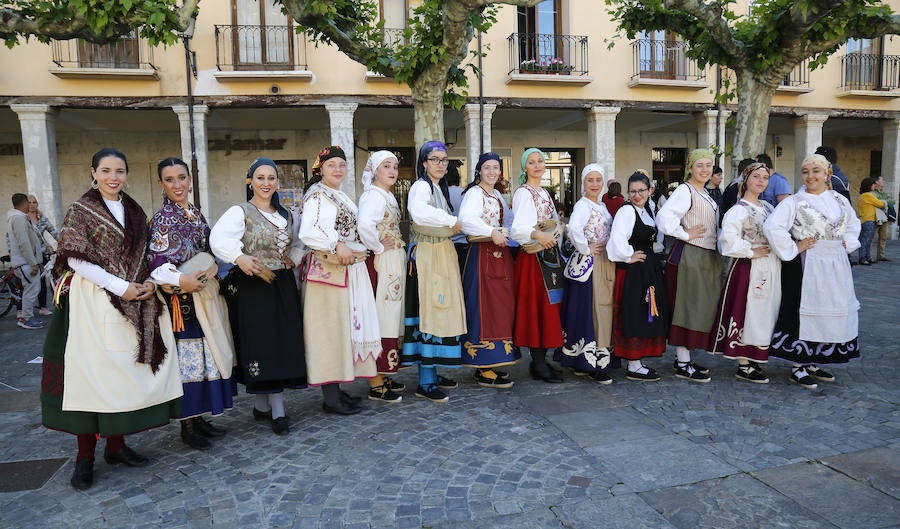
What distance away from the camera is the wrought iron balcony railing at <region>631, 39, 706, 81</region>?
14.2m

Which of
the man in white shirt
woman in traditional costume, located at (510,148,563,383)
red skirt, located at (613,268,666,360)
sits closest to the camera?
woman in traditional costume, located at (510,148,563,383)

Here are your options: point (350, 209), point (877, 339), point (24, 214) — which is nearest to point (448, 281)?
point (350, 209)

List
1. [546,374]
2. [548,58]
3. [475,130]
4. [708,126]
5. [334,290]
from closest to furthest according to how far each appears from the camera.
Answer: [334,290]
[546,374]
[475,130]
[548,58]
[708,126]

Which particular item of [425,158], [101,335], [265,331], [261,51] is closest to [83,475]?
[101,335]

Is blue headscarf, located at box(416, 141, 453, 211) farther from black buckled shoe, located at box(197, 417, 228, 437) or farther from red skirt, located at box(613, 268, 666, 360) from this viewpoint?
black buckled shoe, located at box(197, 417, 228, 437)

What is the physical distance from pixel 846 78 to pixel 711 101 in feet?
14.5

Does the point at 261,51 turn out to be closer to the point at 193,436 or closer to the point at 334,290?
the point at 334,290

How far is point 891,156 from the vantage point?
16.3m

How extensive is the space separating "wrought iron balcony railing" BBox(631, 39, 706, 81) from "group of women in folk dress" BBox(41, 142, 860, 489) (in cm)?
1081

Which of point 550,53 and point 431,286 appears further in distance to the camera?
point 550,53

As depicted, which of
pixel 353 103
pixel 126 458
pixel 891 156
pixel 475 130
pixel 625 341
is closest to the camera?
pixel 126 458

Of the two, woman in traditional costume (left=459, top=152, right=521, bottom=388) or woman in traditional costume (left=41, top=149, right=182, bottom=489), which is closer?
woman in traditional costume (left=41, top=149, right=182, bottom=489)

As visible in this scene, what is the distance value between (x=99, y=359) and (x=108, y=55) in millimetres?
11850

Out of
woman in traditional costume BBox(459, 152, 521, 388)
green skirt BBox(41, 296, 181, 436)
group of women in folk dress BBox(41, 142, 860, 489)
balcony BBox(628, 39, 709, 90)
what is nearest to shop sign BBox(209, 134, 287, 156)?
balcony BBox(628, 39, 709, 90)
